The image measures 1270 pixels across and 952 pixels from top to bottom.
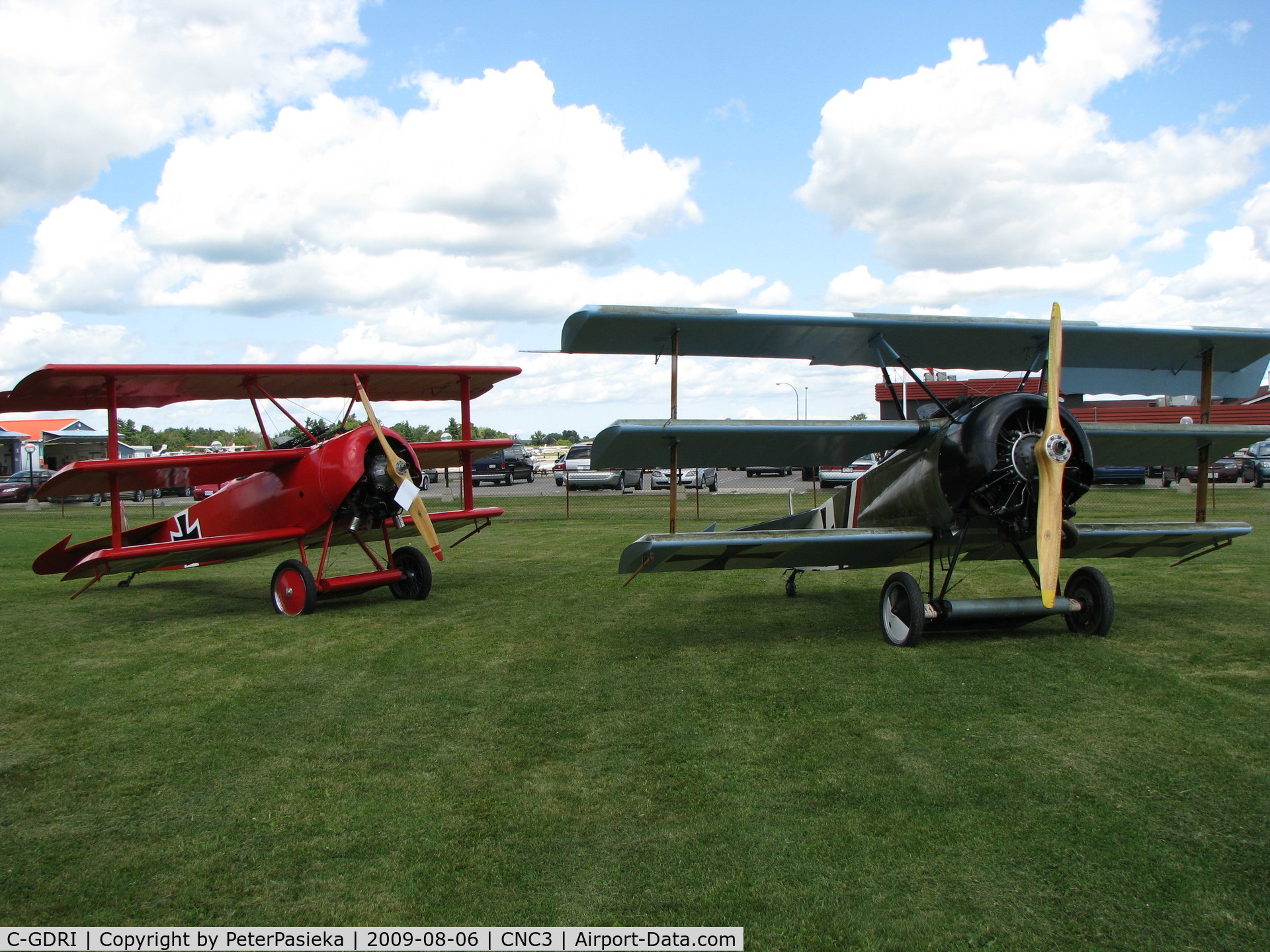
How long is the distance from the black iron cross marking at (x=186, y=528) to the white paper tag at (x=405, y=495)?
3.47 m

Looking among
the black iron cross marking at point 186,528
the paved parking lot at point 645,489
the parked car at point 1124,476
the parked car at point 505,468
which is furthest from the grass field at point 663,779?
the parked car at point 505,468

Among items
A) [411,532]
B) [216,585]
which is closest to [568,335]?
[411,532]

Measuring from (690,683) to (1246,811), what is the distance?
316 cm

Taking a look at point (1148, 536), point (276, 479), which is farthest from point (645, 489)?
point (1148, 536)

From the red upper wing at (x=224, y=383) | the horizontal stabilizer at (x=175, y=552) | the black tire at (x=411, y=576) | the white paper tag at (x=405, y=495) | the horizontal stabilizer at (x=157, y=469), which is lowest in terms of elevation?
the black tire at (x=411, y=576)

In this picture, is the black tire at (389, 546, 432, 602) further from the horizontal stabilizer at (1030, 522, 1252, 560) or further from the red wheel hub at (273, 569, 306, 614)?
the horizontal stabilizer at (1030, 522, 1252, 560)

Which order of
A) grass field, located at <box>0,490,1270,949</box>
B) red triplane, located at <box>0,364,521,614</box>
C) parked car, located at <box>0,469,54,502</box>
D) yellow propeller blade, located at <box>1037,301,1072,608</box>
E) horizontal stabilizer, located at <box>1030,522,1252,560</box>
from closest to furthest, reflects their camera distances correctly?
grass field, located at <box>0,490,1270,949</box> < yellow propeller blade, located at <box>1037,301,1072,608</box> < horizontal stabilizer, located at <box>1030,522,1252,560</box> < red triplane, located at <box>0,364,521,614</box> < parked car, located at <box>0,469,54,502</box>

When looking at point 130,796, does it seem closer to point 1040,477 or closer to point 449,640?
point 449,640

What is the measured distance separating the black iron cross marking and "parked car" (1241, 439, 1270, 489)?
108ft

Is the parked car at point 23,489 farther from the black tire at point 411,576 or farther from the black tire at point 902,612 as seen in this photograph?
the black tire at point 902,612

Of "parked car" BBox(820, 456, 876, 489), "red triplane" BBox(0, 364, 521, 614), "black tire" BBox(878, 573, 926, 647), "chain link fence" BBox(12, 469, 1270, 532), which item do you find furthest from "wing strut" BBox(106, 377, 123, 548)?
"parked car" BBox(820, 456, 876, 489)

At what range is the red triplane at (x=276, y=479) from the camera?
8711 millimetres

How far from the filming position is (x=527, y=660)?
6641 mm

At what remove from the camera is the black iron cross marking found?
1049 cm
